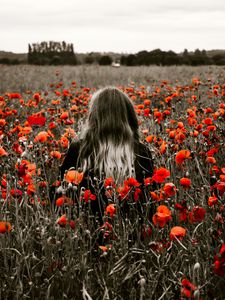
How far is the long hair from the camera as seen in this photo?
2889mm

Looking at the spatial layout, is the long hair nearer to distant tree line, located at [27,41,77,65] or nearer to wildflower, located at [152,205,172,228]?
wildflower, located at [152,205,172,228]

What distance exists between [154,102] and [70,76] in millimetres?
7074

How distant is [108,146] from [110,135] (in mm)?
113

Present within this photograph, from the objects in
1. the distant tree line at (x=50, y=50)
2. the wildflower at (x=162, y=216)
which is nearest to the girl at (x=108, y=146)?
the wildflower at (x=162, y=216)

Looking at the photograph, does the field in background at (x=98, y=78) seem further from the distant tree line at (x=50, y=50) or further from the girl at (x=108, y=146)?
the distant tree line at (x=50, y=50)

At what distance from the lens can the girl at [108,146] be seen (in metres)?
2.91

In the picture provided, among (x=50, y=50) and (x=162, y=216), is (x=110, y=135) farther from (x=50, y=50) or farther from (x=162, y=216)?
(x=50, y=50)

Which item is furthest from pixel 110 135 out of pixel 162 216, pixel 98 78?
pixel 98 78

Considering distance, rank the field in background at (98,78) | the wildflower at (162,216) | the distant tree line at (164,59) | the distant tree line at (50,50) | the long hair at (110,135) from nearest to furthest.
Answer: the wildflower at (162,216) < the long hair at (110,135) < the field in background at (98,78) < the distant tree line at (164,59) < the distant tree line at (50,50)

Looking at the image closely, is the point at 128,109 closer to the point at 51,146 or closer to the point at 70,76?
the point at 51,146

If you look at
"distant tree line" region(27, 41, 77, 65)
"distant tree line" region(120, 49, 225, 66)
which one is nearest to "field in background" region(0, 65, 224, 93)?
"distant tree line" region(120, 49, 225, 66)

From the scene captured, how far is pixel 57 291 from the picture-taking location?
2.13m

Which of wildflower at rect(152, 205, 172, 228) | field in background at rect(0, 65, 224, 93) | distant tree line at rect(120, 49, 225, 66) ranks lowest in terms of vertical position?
wildflower at rect(152, 205, 172, 228)

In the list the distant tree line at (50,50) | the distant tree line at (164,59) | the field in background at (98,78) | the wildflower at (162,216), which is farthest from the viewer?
the distant tree line at (50,50)
